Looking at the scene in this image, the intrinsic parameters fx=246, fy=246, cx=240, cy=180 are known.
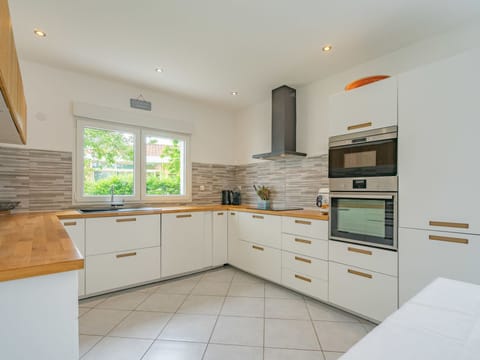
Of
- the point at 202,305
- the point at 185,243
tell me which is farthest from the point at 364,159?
the point at 185,243

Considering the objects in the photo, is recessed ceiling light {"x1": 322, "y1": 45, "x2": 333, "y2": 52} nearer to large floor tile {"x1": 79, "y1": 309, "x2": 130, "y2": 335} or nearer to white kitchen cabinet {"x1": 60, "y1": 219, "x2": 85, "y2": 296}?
white kitchen cabinet {"x1": 60, "y1": 219, "x2": 85, "y2": 296}

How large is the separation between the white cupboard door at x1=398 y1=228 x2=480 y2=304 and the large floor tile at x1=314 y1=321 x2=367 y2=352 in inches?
16.2

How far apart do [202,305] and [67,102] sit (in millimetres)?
2616

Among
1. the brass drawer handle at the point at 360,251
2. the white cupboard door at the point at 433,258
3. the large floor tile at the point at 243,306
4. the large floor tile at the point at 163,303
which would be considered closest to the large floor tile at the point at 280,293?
the large floor tile at the point at 243,306

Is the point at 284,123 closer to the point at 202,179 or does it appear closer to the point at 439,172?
the point at 202,179

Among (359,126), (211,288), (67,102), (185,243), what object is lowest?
(211,288)

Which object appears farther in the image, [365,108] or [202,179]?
[202,179]

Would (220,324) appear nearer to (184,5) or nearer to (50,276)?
(50,276)

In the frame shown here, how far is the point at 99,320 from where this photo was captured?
202 cm

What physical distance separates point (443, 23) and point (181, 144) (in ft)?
10.1

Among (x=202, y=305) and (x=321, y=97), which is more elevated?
(x=321, y=97)

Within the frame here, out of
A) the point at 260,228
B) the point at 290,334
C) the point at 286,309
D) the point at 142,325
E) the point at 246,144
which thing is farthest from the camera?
the point at 246,144

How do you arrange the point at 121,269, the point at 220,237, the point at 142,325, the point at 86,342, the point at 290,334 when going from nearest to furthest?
the point at 86,342 < the point at 290,334 < the point at 142,325 < the point at 121,269 < the point at 220,237

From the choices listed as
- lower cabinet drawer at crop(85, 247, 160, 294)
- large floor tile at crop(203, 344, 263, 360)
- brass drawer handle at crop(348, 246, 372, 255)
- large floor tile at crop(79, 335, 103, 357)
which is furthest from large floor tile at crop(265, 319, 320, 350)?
lower cabinet drawer at crop(85, 247, 160, 294)
